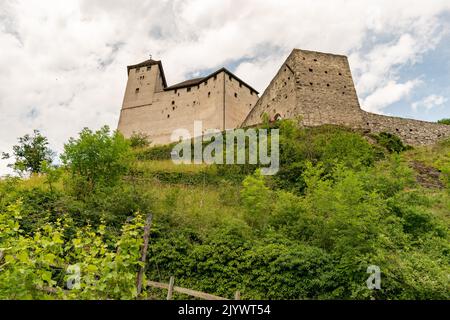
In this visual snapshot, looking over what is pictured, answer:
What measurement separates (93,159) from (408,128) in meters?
20.5

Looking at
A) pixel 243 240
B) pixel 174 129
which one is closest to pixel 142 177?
pixel 243 240

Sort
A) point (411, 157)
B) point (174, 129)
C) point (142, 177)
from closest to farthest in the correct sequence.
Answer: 1. point (142, 177)
2. point (411, 157)
3. point (174, 129)

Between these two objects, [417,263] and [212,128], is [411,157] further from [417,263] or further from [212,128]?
[212,128]

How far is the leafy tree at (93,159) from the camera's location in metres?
12.8

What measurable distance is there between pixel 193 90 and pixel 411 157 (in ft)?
79.8

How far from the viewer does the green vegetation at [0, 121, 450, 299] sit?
19.0 feet

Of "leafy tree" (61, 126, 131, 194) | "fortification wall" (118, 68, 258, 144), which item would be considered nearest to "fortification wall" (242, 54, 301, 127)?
"fortification wall" (118, 68, 258, 144)

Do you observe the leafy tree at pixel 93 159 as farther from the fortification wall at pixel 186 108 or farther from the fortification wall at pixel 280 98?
the fortification wall at pixel 186 108

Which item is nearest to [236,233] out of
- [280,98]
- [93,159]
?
[93,159]

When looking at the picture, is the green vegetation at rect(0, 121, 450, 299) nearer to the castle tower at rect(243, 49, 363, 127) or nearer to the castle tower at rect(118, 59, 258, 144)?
the castle tower at rect(243, 49, 363, 127)

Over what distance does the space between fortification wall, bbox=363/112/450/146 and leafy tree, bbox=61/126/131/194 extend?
16419 mm

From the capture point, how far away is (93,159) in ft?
42.2

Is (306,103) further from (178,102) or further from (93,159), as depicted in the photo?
(178,102)
